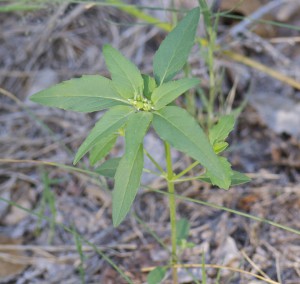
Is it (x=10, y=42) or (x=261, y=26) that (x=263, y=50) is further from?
(x=10, y=42)

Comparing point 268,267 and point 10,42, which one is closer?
point 268,267

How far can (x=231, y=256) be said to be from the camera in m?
2.06

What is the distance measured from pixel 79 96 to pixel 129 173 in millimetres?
259

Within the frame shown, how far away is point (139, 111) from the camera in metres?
1.40

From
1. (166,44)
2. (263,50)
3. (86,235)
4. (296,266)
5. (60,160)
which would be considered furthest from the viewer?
(263,50)

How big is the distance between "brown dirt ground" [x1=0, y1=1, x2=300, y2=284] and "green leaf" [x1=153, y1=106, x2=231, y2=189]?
0.68 m

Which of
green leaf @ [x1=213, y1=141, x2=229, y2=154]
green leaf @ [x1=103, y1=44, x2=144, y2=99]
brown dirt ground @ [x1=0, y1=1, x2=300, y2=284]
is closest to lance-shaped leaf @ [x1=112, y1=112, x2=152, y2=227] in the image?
green leaf @ [x1=103, y1=44, x2=144, y2=99]

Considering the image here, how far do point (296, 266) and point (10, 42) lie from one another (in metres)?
2.12

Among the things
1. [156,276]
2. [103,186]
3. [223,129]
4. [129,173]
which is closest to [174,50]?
[223,129]

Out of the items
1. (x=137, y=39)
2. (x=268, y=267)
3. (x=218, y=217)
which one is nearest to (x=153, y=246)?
(x=218, y=217)

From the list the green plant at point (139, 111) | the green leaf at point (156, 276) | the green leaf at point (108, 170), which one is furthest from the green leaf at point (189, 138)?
the green leaf at point (156, 276)

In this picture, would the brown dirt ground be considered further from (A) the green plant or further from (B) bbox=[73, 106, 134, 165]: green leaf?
(B) bbox=[73, 106, 134, 165]: green leaf

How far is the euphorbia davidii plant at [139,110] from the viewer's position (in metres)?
1.25

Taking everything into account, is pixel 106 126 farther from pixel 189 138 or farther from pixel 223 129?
pixel 223 129
